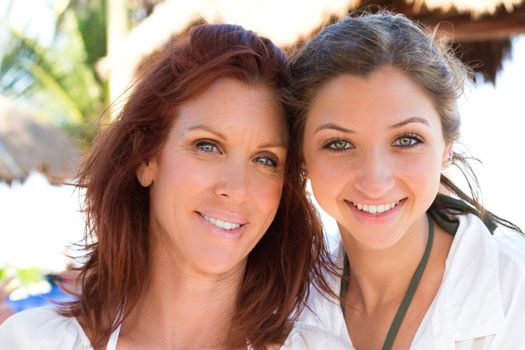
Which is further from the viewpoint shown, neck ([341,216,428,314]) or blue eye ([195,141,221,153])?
neck ([341,216,428,314])

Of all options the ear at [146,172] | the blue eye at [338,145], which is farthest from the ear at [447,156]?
the ear at [146,172]

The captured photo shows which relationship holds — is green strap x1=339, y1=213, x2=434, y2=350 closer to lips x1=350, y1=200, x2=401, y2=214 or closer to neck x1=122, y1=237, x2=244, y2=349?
lips x1=350, y1=200, x2=401, y2=214

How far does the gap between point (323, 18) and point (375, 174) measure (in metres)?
3.12

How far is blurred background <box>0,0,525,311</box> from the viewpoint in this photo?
4324 millimetres

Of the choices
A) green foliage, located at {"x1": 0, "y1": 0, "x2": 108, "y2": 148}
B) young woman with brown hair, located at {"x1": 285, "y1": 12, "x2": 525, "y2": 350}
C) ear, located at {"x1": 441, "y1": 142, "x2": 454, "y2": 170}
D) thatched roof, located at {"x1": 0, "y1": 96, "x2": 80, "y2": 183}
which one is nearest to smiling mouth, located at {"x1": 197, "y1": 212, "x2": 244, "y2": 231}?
young woman with brown hair, located at {"x1": 285, "y1": 12, "x2": 525, "y2": 350}

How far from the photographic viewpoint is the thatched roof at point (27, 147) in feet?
29.3

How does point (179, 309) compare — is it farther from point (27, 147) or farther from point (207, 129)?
point (27, 147)

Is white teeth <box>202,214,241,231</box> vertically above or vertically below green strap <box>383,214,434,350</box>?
above

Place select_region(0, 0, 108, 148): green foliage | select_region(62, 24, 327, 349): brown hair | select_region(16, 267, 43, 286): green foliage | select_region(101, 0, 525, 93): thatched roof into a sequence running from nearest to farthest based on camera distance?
select_region(62, 24, 327, 349): brown hair < select_region(101, 0, 525, 93): thatched roof < select_region(16, 267, 43, 286): green foliage < select_region(0, 0, 108, 148): green foliage

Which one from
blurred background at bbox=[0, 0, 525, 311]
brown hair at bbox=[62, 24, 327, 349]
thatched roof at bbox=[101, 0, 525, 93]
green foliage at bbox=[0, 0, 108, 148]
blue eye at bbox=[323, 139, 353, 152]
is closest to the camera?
brown hair at bbox=[62, 24, 327, 349]

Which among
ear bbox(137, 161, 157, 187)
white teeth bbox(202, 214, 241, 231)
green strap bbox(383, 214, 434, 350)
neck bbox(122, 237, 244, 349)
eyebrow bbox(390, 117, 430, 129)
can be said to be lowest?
neck bbox(122, 237, 244, 349)

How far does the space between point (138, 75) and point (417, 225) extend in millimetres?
934

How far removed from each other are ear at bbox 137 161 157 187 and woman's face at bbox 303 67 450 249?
443 mm

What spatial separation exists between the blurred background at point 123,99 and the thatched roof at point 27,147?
0.01 metres
